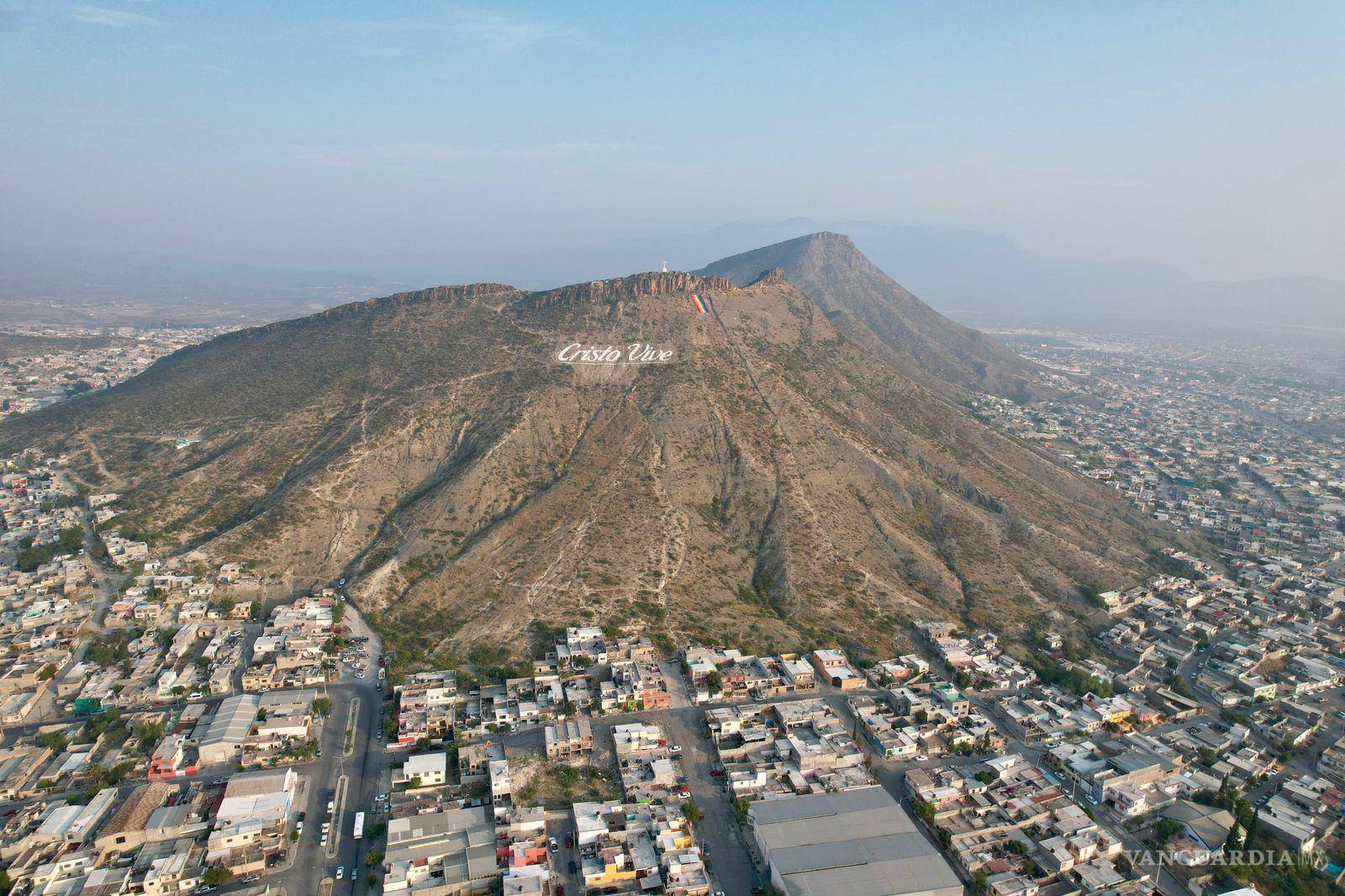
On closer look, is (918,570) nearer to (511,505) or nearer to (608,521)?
(608,521)

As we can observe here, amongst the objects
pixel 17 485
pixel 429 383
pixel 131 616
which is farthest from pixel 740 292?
pixel 17 485

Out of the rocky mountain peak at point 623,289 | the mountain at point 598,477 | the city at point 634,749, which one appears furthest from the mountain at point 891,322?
the city at point 634,749

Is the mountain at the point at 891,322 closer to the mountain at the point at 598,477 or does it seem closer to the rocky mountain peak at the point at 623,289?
the rocky mountain peak at the point at 623,289

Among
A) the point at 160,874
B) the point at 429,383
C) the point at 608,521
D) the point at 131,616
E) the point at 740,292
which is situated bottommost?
the point at 160,874

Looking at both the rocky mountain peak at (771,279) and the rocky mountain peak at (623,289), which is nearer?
the rocky mountain peak at (623,289)

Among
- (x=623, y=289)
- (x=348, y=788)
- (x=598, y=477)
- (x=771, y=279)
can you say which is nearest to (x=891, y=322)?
(x=771, y=279)
